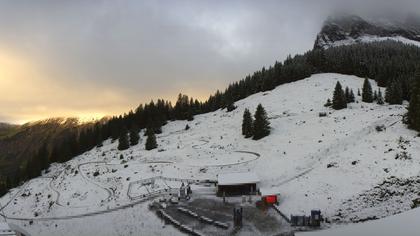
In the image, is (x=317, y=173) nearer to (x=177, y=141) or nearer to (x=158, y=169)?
(x=158, y=169)

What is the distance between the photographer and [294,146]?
6147cm

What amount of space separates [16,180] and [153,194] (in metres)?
42.8

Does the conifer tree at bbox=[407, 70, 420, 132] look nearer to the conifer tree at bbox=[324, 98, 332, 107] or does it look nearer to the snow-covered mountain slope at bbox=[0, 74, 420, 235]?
the snow-covered mountain slope at bbox=[0, 74, 420, 235]

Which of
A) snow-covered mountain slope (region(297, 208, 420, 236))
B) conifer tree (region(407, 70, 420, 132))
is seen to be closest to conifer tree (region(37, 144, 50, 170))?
conifer tree (region(407, 70, 420, 132))

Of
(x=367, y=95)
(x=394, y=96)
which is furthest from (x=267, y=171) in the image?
(x=367, y=95)

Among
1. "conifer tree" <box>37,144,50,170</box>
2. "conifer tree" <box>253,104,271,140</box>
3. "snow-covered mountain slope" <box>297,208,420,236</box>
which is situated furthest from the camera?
"conifer tree" <box>37,144,50,170</box>

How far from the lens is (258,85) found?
124 metres

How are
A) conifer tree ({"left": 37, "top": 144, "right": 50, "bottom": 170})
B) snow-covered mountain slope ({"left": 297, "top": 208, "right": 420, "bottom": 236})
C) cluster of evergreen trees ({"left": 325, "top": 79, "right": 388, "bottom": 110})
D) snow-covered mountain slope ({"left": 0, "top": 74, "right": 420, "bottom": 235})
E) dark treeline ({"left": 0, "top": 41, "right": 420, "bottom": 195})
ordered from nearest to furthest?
snow-covered mountain slope ({"left": 297, "top": 208, "right": 420, "bottom": 236})
snow-covered mountain slope ({"left": 0, "top": 74, "right": 420, "bottom": 235})
cluster of evergreen trees ({"left": 325, "top": 79, "right": 388, "bottom": 110})
conifer tree ({"left": 37, "top": 144, "right": 50, "bottom": 170})
dark treeline ({"left": 0, "top": 41, "right": 420, "bottom": 195})

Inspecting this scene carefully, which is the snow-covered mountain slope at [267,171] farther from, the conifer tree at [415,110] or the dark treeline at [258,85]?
the dark treeline at [258,85]

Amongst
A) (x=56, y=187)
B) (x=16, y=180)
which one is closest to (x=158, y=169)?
Result: (x=56, y=187)

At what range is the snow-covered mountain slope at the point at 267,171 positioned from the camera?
40.4 m

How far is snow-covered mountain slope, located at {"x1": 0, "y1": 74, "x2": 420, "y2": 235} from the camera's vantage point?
1590 inches

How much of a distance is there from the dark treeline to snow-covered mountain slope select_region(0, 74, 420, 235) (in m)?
9.99

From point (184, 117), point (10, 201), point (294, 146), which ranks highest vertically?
point (184, 117)
